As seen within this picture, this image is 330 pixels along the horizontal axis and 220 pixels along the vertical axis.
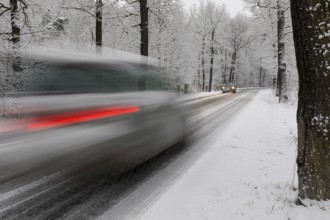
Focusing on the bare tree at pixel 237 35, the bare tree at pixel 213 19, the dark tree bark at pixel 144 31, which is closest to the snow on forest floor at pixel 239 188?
the dark tree bark at pixel 144 31

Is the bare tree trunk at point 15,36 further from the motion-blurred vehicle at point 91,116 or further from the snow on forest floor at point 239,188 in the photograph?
the snow on forest floor at point 239,188

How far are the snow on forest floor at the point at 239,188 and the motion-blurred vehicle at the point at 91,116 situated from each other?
1566 millimetres

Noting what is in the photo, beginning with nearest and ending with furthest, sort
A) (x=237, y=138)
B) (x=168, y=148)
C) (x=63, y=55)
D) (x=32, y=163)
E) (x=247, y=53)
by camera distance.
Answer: (x=63, y=55), (x=32, y=163), (x=168, y=148), (x=237, y=138), (x=247, y=53)

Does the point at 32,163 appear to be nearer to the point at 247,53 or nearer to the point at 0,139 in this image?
the point at 0,139

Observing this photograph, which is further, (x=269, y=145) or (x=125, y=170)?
(x=269, y=145)

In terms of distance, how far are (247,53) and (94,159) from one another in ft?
255

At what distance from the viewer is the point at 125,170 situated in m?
6.48

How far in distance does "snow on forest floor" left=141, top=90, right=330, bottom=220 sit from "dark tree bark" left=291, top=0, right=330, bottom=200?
43 centimetres

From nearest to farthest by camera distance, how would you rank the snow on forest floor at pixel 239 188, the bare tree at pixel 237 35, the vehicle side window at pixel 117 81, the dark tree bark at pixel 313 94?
1. the dark tree bark at pixel 313 94
2. the snow on forest floor at pixel 239 188
3. the vehicle side window at pixel 117 81
4. the bare tree at pixel 237 35

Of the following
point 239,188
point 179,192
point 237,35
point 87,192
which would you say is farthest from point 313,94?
point 237,35

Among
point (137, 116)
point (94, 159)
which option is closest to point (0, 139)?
point (94, 159)

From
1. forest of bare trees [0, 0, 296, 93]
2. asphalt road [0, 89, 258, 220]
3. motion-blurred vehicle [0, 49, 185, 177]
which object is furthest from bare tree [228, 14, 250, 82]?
asphalt road [0, 89, 258, 220]

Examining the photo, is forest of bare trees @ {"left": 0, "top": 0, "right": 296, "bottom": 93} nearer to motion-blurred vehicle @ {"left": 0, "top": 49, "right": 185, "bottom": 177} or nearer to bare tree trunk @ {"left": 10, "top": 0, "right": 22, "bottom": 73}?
bare tree trunk @ {"left": 10, "top": 0, "right": 22, "bottom": 73}

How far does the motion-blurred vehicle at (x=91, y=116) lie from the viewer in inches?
232
